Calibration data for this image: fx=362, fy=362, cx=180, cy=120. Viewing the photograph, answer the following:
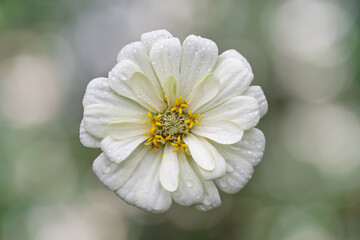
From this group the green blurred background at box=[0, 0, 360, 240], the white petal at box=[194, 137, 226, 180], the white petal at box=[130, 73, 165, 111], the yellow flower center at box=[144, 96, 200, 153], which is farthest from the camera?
the green blurred background at box=[0, 0, 360, 240]

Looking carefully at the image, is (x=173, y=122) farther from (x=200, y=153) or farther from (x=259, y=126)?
(x=259, y=126)

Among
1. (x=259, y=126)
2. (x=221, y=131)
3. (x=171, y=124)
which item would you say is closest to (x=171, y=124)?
(x=171, y=124)

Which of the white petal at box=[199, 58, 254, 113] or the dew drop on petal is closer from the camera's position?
the white petal at box=[199, 58, 254, 113]

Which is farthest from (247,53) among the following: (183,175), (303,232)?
(183,175)

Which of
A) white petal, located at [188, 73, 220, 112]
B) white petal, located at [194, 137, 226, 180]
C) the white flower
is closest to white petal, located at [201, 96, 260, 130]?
the white flower

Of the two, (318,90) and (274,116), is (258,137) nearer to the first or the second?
(274,116)

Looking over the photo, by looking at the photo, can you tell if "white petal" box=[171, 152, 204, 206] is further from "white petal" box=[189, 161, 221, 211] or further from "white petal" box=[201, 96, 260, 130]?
"white petal" box=[201, 96, 260, 130]
